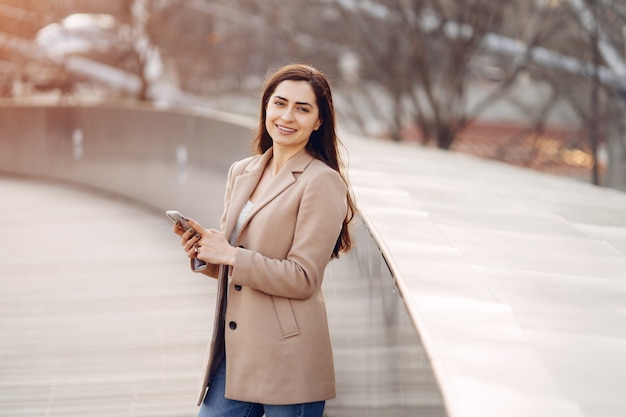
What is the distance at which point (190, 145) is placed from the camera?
12.5m

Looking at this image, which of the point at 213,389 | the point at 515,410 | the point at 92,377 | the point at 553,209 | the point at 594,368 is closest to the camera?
the point at 515,410

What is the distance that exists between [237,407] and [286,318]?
0.41 meters

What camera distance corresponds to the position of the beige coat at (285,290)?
10.9 feet

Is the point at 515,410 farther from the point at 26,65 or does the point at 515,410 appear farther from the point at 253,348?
the point at 26,65

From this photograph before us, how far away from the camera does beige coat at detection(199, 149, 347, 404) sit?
3.31 m

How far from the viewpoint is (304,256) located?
3.28m

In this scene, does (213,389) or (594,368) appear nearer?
(594,368)

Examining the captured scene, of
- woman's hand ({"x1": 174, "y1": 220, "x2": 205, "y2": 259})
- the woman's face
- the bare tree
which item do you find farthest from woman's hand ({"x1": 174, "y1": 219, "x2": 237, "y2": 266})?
the bare tree

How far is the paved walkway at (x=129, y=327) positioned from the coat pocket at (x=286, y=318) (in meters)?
0.33

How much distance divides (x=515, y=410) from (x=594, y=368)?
491 millimetres

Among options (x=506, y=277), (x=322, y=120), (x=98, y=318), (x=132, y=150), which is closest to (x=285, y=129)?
(x=322, y=120)

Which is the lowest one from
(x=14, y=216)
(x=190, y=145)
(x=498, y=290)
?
(x=14, y=216)

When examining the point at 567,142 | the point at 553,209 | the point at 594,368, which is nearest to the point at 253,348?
the point at 594,368

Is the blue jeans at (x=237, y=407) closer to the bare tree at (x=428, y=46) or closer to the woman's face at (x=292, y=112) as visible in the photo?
the woman's face at (x=292, y=112)
